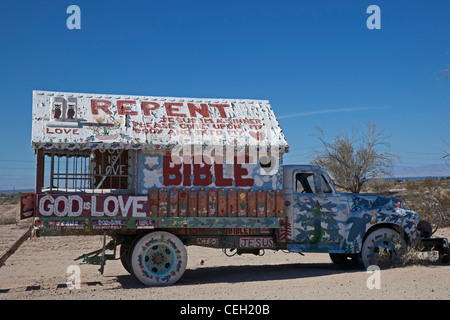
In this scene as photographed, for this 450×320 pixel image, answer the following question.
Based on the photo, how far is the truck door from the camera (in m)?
10.1

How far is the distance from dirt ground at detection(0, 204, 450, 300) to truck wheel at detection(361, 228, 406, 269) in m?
0.31

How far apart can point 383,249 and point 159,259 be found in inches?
179

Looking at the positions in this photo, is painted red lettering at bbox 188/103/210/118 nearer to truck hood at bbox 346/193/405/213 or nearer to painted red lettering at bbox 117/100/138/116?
painted red lettering at bbox 117/100/138/116

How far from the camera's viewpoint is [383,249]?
10234 millimetres

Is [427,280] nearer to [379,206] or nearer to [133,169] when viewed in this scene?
[379,206]

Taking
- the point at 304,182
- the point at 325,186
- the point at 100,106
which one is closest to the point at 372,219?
the point at 325,186

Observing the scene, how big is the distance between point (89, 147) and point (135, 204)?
1346mm

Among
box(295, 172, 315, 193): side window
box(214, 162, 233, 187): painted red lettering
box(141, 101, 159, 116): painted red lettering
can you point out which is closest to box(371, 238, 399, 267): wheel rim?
box(295, 172, 315, 193): side window

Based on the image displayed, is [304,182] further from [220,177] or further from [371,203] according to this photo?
[220,177]

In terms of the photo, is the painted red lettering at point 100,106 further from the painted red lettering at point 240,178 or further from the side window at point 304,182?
the side window at point 304,182

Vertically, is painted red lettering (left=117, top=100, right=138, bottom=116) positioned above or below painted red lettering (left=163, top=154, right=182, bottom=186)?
above

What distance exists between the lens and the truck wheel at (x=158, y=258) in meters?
9.40

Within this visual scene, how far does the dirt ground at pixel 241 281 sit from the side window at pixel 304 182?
172 centimetres
